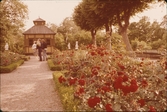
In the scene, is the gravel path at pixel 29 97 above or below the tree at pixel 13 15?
below

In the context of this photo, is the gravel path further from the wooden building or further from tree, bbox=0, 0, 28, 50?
the wooden building

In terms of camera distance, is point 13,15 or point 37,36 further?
point 37,36

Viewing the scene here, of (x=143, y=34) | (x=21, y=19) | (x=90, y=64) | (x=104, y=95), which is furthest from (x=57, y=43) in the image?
(x=143, y=34)

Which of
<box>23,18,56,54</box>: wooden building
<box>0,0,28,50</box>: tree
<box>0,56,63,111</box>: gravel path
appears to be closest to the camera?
<box>0,56,63,111</box>: gravel path

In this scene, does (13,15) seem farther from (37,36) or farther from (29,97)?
(29,97)

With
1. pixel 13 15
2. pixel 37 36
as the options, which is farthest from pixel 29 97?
pixel 37 36

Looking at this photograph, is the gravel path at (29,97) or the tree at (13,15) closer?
the gravel path at (29,97)

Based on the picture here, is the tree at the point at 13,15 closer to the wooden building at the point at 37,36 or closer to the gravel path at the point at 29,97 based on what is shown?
the wooden building at the point at 37,36

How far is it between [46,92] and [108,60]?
8.14ft

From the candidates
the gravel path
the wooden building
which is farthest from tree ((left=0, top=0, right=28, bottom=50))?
the gravel path

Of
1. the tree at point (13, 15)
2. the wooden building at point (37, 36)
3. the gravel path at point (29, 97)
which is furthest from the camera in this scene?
the wooden building at point (37, 36)

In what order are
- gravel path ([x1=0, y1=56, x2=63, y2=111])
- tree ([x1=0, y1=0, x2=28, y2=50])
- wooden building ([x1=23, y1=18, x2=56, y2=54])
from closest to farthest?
gravel path ([x1=0, y1=56, x2=63, y2=111])
tree ([x1=0, y1=0, x2=28, y2=50])
wooden building ([x1=23, y1=18, x2=56, y2=54])

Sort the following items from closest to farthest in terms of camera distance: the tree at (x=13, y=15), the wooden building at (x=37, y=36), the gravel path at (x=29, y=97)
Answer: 1. the gravel path at (x=29, y=97)
2. the tree at (x=13, y=15)
3. the wooden building at (x=37, y=36)

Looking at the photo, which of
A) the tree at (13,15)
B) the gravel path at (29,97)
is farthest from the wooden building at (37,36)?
the gravel path at (29,97)
